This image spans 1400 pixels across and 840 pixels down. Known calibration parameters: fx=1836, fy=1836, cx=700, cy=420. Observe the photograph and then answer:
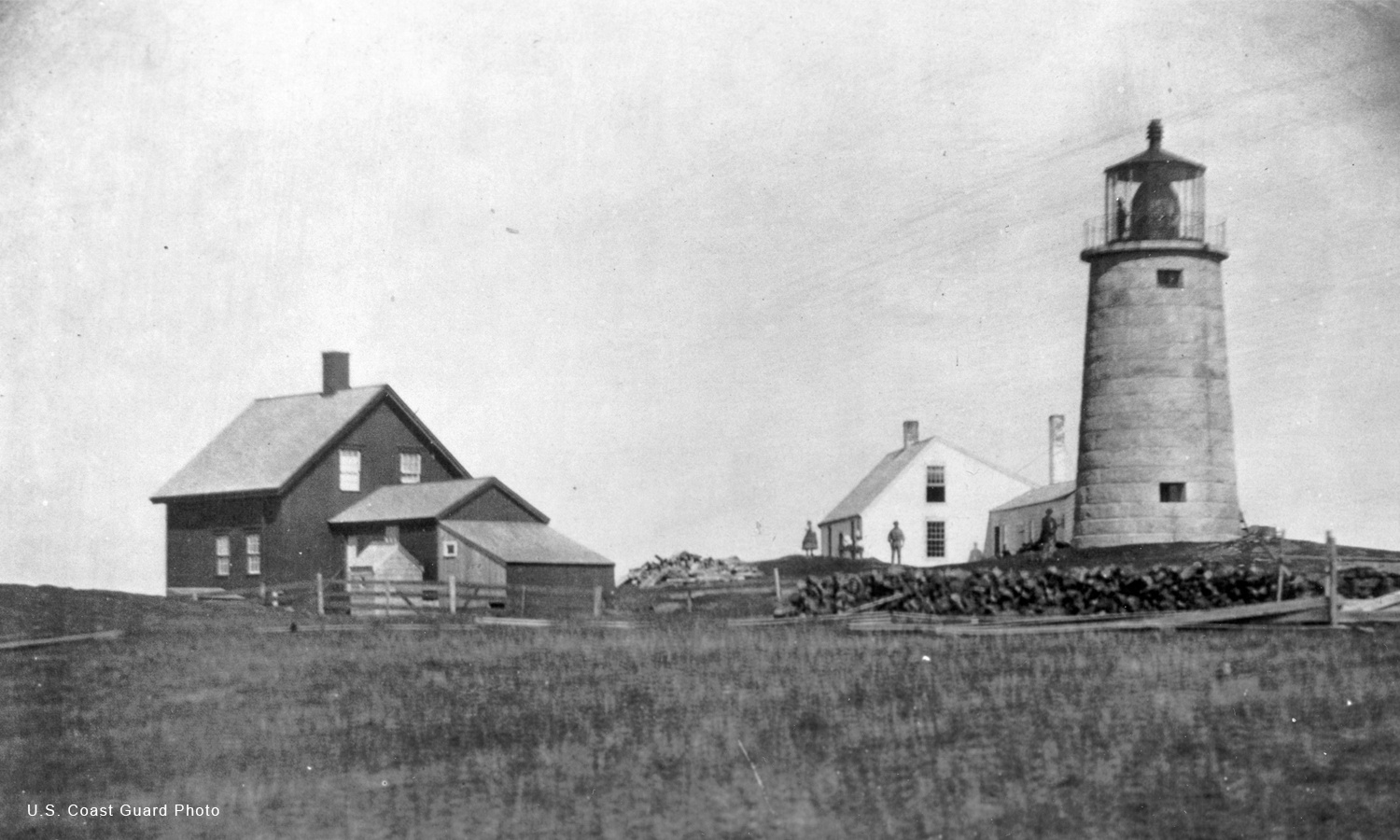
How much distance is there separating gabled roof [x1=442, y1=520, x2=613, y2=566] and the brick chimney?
6093 millimetres

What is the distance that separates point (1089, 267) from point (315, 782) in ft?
97.1

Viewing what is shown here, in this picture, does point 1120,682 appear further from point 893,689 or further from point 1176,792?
point 1176,792

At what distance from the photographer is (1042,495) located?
56.1 meters

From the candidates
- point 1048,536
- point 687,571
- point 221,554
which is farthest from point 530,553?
point 1048,536

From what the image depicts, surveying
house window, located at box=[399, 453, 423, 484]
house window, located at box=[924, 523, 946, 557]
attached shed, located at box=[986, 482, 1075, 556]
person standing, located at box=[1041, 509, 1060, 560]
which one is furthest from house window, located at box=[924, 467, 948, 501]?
house window, located at box=[399, 453, 423, 484]

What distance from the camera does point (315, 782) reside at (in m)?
14.9

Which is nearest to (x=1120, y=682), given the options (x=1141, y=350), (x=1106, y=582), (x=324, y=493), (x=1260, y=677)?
(x=1260, y=677)

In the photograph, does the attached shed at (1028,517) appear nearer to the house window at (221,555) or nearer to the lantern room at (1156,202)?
the lantern room at (1156,202)

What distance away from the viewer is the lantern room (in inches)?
1583

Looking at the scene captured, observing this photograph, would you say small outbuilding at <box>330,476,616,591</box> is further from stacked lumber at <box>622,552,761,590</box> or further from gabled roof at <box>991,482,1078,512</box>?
gabled roof at <box>991,482,1078,512</box>

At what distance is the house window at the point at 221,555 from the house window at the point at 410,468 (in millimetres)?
4752

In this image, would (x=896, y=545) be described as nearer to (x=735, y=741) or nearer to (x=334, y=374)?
(x=334, y=374)

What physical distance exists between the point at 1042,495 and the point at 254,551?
23.7 m

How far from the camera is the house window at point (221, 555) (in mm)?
47281
